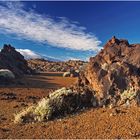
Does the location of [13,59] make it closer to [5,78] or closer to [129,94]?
[5,78]

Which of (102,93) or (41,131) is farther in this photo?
(102,93)

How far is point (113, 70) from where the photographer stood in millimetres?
14773

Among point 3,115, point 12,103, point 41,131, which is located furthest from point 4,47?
point 41,131

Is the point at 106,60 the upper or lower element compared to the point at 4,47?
lower

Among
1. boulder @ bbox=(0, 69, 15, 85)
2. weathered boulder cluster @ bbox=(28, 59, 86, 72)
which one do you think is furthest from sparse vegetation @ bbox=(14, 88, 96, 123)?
weathered boulder cluster @ bbox=(28, 59, 86, 72)

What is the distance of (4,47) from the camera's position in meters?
53.0

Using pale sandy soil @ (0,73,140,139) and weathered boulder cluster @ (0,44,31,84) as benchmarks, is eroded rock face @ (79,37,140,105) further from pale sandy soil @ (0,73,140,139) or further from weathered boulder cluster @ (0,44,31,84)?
weathered boulder cluster @ (0,44,31,84)

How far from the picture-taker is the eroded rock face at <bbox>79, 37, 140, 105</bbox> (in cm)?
1445

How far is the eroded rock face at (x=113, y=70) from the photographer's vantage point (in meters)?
14.4

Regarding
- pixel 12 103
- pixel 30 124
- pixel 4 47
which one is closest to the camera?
pixel 30 124

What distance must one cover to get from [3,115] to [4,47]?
38.7 metres

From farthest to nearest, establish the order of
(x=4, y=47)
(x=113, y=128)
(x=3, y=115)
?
(x=4, y=47) < (x=3, y=115) < (x=113, y=128)

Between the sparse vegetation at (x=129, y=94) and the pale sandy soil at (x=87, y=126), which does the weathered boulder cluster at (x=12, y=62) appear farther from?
the pale sandy soil at (x=87, y=126)

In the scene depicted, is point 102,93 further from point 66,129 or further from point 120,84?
point 66,129
